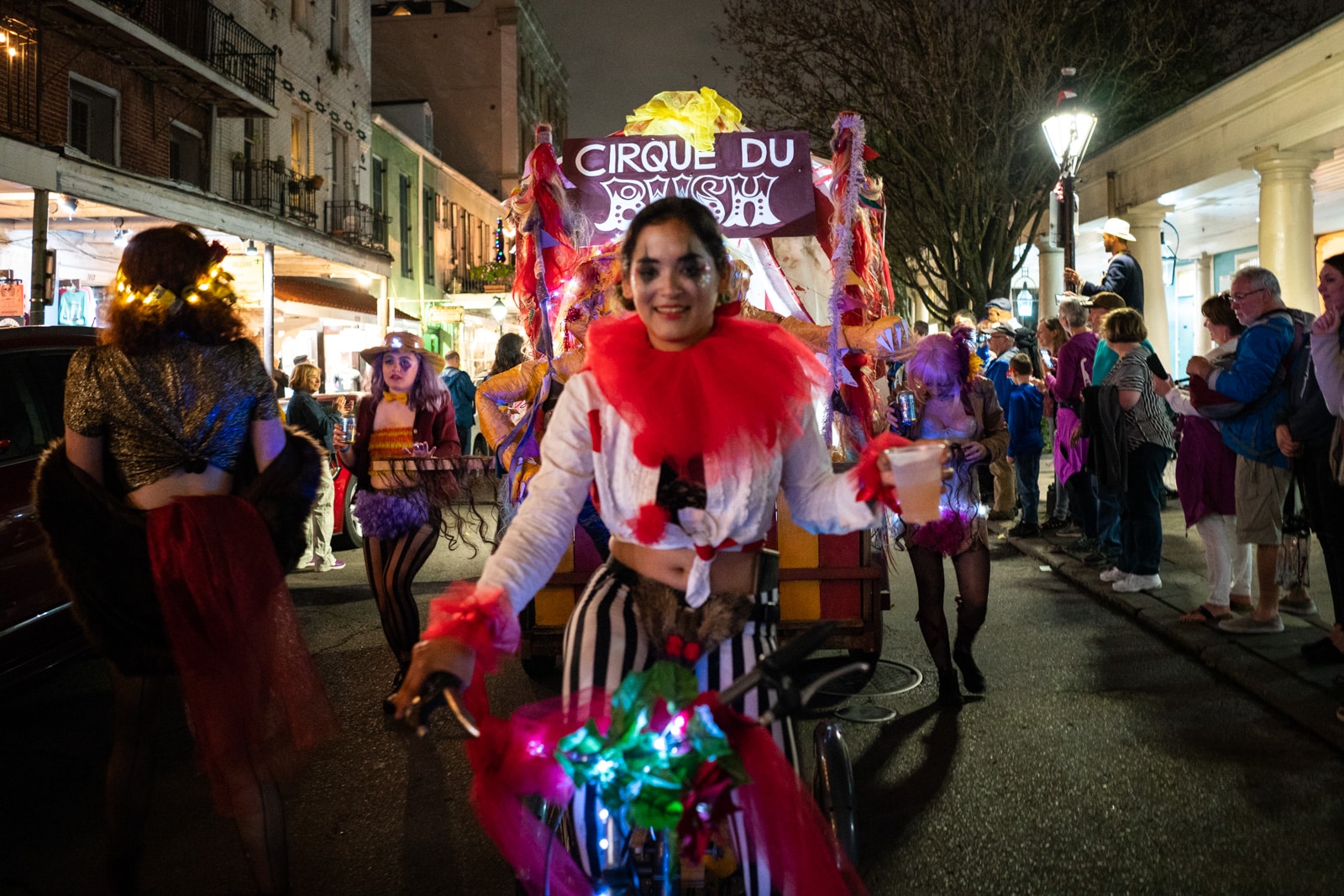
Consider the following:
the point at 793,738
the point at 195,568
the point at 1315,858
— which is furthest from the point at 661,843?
the point at 1315,858

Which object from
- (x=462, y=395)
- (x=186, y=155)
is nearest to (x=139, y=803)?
(x=462, y=395)

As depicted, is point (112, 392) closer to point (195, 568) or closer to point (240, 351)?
point (240, 351)

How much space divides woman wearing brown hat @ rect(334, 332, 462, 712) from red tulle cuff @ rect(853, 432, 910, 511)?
12.8ft

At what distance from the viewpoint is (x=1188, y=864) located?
11.8 ft

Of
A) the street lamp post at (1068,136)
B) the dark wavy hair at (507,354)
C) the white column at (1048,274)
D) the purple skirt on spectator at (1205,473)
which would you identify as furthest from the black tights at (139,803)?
the white column at (1048,274)

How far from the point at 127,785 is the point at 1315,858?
3928 millimetres

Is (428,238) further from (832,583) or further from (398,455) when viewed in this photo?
(832,583)

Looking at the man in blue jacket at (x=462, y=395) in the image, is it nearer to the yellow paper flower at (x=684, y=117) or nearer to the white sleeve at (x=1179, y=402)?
the yellow paper flower at (x=684, y=117)

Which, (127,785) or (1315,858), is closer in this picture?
(127,785)

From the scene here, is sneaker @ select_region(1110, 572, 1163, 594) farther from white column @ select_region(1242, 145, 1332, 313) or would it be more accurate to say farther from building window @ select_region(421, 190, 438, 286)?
building window @ select_region(421, 190, 438, 286)

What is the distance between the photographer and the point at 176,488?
10.4 feet

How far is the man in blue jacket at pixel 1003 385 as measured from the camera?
10984 mm

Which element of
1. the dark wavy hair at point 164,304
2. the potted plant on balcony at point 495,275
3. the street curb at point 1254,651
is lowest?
the street curb at point 1254,651

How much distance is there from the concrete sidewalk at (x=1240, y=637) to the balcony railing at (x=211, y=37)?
53.9 feet
